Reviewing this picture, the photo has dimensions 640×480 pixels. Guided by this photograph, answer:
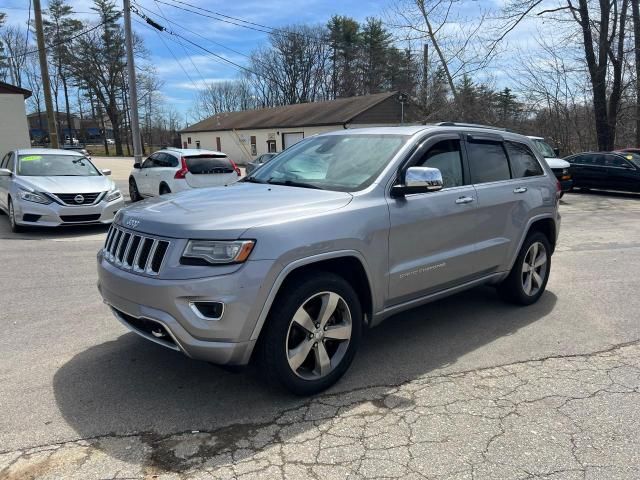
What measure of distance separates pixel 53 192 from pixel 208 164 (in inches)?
165

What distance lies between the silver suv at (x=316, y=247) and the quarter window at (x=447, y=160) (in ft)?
0.04

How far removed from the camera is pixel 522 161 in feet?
17.8

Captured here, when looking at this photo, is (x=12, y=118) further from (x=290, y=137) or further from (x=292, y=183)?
(x=292, y=183)

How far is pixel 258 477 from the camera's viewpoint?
8.81 ft

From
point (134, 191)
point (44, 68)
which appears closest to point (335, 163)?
point (134, 191)

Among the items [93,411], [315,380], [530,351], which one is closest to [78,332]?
[93,411]

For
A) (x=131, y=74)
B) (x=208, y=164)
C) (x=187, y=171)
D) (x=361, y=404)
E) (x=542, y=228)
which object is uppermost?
(x=131, y=74)

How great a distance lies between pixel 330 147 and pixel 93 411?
268 cm

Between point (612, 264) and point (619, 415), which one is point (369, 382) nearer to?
point (619, 415)

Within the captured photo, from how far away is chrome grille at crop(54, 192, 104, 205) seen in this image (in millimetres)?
9250

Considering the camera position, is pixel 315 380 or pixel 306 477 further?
pixel 315 380

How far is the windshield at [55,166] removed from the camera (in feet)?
33.2

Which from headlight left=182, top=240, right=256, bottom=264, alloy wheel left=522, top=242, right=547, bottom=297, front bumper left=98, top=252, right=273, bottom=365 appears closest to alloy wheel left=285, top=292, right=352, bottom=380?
front bumper left=98, top=252, right=273, bottom=365

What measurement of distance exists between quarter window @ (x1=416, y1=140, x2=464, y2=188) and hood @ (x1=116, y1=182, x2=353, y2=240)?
3.35 ft
